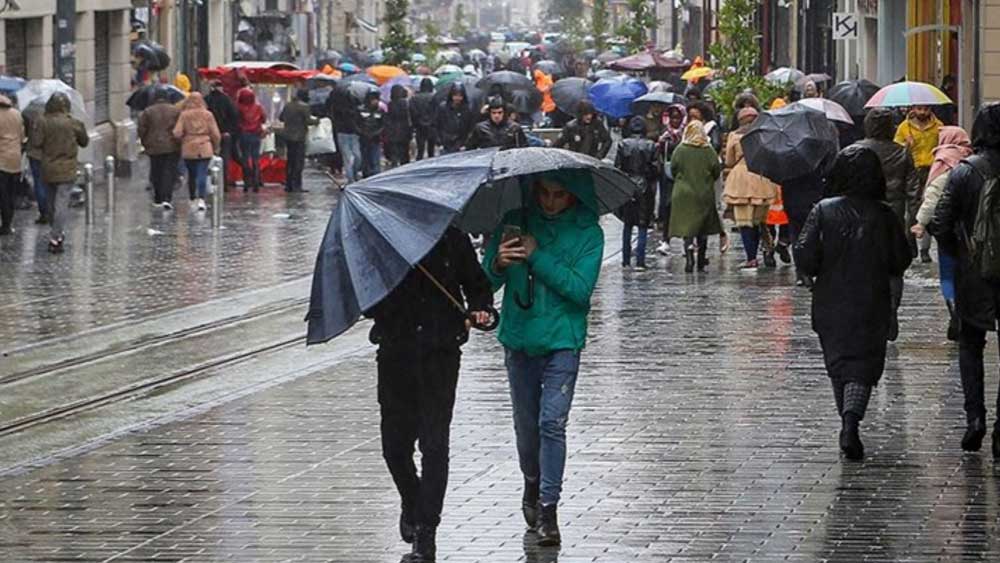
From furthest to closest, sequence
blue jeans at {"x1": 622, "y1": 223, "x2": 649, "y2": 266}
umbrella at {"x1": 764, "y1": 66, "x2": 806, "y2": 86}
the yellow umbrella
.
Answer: the yellow umbrella < umbrella at {"x1": 764, "y1": 66, "x2": 806, "y2": 86} < blue jeans at {"x1": 622, "y1": 223, "x2": 649, "y2": 266}

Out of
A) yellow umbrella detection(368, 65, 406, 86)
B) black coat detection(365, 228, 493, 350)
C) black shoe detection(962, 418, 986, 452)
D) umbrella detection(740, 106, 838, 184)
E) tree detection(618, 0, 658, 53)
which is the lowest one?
black shoe detection(962, 418, 986, 452)

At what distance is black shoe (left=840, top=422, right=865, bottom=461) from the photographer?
12211mm

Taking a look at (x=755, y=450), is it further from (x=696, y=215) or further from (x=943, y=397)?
(x=696, y=215)

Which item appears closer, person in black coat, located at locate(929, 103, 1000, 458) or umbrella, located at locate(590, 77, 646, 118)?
person in black coat, located at locate(929, 103, 1000, 458)

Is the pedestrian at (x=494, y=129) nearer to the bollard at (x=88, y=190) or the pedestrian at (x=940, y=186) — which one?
the bollard at (x=88, y=190)

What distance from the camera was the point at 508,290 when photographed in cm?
1009

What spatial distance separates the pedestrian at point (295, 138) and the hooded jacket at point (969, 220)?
24.0 m

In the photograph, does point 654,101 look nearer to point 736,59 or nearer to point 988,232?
point 736,59

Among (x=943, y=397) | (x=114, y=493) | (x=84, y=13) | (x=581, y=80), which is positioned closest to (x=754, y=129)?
(x=943, y=397)

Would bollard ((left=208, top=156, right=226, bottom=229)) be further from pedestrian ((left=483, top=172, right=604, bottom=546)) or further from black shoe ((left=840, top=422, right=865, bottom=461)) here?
pedestrian ((left=483, top=172, right=604, bottom=546))

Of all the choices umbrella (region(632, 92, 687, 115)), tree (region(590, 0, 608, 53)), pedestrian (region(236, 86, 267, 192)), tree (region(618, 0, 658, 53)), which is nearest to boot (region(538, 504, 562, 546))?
umbrella (region(632, 92, 687, 115))

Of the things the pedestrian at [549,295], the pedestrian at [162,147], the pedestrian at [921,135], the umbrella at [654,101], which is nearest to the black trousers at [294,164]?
the pedestrian at [162,147]

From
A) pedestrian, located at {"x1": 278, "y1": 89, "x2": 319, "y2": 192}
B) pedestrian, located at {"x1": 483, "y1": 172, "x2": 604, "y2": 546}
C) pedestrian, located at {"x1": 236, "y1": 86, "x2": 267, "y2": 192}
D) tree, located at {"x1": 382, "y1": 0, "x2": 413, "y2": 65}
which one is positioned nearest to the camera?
pedestrian, located at {"x1": 483, "y1": 172, "x2": 604, "y2": 546}

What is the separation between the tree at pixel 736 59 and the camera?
33156mm
